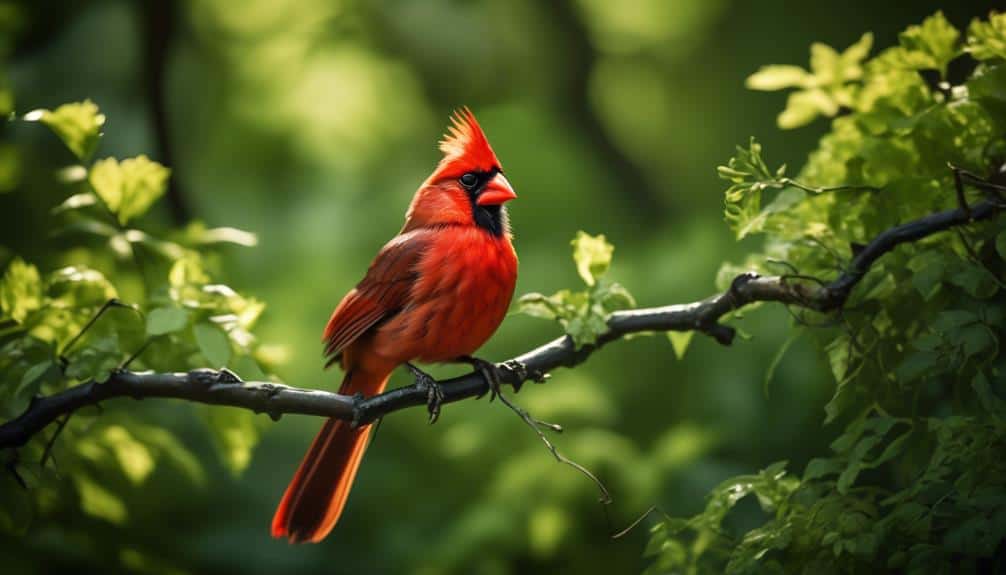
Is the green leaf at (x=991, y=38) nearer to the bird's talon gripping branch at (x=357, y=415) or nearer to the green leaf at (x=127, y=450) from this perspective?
the bird's talon gripping branch at (x=357, y=415)

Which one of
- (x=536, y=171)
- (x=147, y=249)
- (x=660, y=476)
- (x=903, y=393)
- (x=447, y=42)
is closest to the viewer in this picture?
(x=903, y=393)

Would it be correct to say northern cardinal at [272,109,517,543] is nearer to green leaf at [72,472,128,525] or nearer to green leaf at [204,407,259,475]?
green leaf at [204,407,259,475]

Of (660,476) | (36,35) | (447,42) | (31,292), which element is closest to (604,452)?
(660,476)

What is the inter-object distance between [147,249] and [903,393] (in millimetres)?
1763

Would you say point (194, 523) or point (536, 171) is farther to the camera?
point (536, 171)

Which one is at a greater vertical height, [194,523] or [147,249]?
[147,249]

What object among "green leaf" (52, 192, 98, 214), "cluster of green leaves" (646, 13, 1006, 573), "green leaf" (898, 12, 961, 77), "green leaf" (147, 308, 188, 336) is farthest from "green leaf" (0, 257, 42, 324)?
"green leaf" (898, 12, 961, 77)

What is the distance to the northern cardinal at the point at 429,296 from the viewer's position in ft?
7.02

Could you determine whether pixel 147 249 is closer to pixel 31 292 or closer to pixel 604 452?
pixel 31 292

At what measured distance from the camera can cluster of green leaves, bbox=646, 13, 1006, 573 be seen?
1676 mm

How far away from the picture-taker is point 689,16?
5.61 meters

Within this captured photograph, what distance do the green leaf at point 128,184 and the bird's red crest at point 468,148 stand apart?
2.07ft

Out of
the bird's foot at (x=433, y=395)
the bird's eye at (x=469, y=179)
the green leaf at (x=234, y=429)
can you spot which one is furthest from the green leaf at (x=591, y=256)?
the green leaf at (x=234, y=429)

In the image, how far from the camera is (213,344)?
6.60ft
